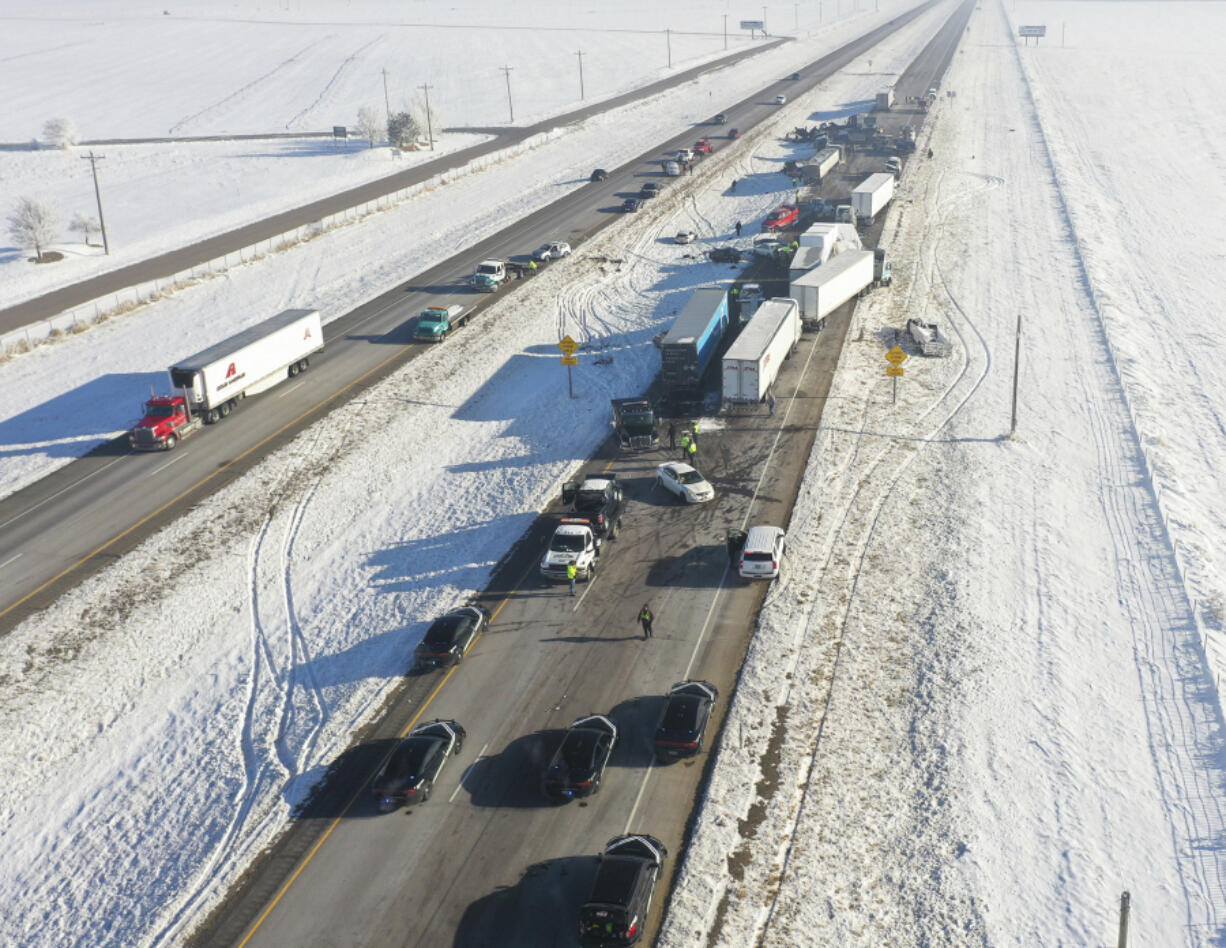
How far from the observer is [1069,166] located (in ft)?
379

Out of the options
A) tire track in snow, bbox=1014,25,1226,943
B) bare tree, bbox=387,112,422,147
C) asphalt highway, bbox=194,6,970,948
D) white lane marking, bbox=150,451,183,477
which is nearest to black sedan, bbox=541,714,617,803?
asphalt highway, bbox=194,6,970,948

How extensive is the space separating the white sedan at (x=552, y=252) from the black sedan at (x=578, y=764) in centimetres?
5875

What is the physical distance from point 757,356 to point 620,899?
34014 mm

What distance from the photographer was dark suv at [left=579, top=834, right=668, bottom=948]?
2412 centimetres

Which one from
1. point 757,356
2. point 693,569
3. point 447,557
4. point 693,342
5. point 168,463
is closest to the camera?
point 693,569

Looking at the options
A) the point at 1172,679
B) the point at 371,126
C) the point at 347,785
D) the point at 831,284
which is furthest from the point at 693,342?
the point at 371,126

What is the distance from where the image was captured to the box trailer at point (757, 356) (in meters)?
53.6

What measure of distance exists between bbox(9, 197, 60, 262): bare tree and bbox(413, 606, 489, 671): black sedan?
71.8m

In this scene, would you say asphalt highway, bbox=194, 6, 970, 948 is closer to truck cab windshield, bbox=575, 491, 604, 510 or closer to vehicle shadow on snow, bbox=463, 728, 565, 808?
vehicle shadow on snow, bbox=463, 728, 565, 808

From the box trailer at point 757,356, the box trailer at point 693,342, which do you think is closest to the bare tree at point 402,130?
the box trailer at point 693,342

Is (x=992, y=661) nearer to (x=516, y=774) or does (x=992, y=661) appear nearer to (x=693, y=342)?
(x=516, y=774)

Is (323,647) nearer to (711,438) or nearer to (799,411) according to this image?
(711,438)

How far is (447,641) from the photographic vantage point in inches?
1403

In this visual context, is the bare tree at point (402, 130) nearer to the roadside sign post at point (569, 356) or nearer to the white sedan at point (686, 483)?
the roadside sign post at point (569, 356)
